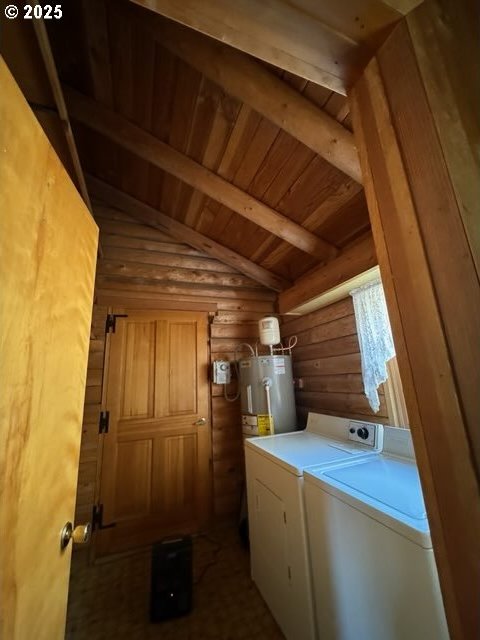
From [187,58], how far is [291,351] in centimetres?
233

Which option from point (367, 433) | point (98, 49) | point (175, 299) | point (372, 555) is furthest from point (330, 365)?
point (98, 49)

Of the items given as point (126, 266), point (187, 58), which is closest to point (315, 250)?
point (187, 58)

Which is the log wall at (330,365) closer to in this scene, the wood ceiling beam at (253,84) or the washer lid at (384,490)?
the washer lid at (384,490)

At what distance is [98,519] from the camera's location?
6.55 ft

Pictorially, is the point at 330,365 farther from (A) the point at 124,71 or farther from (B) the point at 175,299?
(A) the point at 124,71

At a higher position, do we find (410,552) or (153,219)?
(153,219)

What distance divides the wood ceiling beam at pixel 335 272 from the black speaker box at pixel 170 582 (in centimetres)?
196

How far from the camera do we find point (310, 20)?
1.71 feet

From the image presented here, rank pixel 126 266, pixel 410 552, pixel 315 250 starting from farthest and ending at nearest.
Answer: pixel 126 266 → pixel 315 250 → pixel 410 552

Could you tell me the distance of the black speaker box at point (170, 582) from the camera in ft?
4.83

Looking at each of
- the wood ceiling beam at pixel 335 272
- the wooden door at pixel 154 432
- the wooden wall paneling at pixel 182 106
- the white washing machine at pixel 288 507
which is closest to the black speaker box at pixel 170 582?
the white washing machine at pixel 288 507

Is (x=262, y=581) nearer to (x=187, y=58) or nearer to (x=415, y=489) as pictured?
(x=415, y=489)

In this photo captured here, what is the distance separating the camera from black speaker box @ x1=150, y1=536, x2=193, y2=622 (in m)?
1.47

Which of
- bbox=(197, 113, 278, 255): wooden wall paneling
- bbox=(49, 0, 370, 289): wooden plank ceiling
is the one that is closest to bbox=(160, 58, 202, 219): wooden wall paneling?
bbox=(49, 0, 370, 289): wooden plank ceiling
